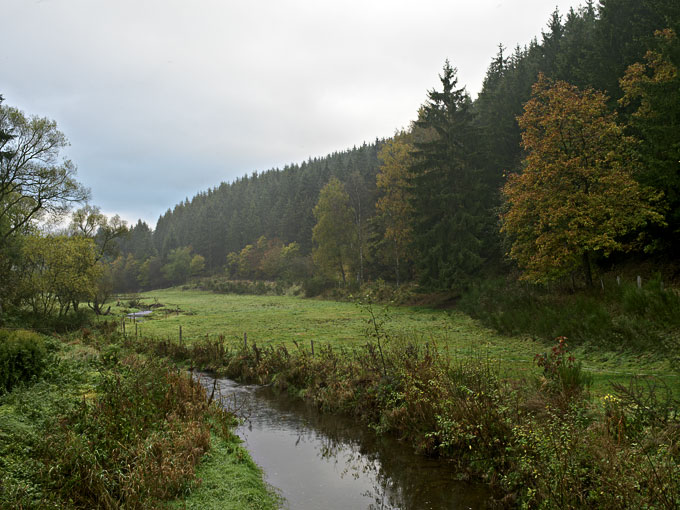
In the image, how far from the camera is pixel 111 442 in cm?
712

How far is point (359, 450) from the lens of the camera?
9.79 metres

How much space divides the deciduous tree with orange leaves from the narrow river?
14.3 metres

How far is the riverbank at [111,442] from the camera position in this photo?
588 cm

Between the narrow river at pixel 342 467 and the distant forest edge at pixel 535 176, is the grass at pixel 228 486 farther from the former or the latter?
the distant forest edge at pixel 535 176

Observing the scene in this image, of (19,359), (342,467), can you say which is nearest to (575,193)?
(342,467)

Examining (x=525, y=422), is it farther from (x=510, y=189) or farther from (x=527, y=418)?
(x=510, y=189)

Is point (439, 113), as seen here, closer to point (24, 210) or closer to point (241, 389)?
point (241, 389)

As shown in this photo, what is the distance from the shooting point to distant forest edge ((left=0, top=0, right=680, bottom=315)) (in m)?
19.4

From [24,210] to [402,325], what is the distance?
3243cm

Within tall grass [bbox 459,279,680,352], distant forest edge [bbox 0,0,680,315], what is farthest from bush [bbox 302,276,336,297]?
tall grass [bbox 459,279,680,352]

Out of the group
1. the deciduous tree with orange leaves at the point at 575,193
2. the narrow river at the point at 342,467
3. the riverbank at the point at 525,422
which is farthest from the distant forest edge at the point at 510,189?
the narrow river at the point at 342,467

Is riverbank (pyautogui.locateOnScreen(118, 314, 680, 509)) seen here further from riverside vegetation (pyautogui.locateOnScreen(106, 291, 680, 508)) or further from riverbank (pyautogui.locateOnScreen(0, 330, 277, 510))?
riverbank (pyautogui.locateOnScreen(0, 330, 277, 510))

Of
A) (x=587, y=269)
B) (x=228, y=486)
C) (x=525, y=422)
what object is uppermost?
(x=587, y=269)

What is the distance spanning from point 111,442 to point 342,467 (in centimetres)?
473
